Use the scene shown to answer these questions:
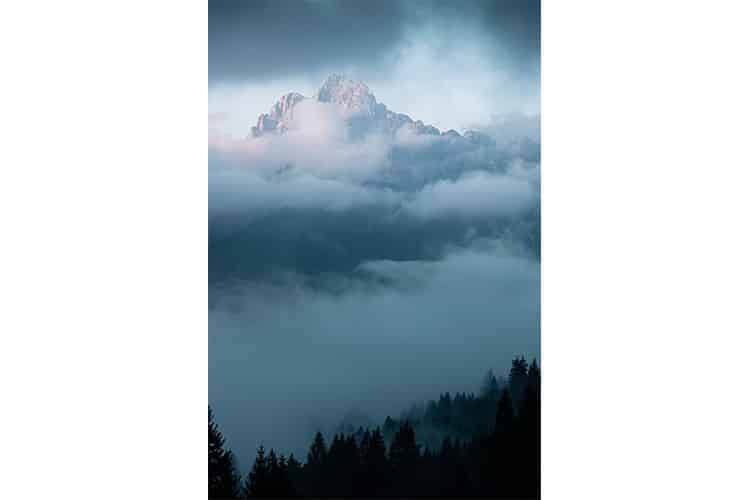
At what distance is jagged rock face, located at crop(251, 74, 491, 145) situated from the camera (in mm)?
5914

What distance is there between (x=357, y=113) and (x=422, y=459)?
2.11 m

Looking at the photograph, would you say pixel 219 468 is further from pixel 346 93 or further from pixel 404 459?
pixel 346 93

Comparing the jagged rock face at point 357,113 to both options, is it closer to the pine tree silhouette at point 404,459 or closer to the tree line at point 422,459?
the tree line at point 422,459

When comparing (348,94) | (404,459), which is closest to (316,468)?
(404,459)

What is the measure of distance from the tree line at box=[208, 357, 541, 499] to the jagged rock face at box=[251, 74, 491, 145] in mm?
1506

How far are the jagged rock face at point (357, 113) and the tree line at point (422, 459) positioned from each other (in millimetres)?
1506

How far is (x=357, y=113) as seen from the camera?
5.94 m

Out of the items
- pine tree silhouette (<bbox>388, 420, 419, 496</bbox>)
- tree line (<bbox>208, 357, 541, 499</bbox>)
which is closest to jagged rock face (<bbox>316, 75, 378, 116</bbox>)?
tree line (<bbox>208, 357, 541, 499</bbox>)

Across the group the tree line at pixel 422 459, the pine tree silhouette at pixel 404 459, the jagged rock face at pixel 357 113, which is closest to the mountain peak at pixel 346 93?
the jagged rock face at pixel 357 113

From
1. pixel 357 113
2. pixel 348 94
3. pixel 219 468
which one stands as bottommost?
pixel 219 468

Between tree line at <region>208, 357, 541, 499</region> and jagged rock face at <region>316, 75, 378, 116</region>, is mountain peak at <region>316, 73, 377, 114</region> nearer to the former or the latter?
jagged rock face at <region>316, 75, 378, 116</region>
